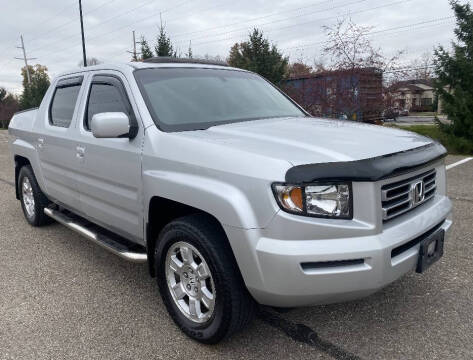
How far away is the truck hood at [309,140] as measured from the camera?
227cm

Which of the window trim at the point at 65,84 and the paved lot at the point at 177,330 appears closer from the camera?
the paved lot at the point at 177,330

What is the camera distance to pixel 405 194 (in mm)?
2418

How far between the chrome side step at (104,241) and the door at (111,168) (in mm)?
103

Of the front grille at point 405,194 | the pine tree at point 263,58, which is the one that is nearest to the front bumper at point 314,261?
the front grille at point 405,194

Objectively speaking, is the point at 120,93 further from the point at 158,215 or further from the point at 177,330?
the point at 177,330

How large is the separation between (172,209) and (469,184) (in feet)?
19.5

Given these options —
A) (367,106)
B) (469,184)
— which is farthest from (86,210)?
(367,106)

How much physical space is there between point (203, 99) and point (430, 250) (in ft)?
6.34

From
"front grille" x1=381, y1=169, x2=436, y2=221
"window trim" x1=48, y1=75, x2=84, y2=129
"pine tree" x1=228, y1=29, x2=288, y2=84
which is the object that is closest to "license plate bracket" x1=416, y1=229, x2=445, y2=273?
"front grille" x1=381, y1=169, x2=436, y2=221

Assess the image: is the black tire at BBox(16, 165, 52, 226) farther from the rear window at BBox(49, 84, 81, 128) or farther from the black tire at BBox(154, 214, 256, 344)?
the black tire at BBox(154, 214, 256, 344)

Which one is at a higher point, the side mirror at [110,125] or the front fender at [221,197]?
the side mirror at [110,125]

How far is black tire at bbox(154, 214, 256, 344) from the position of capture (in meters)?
2.37

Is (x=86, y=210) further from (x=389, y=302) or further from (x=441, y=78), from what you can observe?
(x=441, y=78)

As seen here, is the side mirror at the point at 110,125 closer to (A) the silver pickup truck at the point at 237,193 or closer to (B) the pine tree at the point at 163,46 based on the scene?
(A) the silver pickup truck at the point at 237,193
